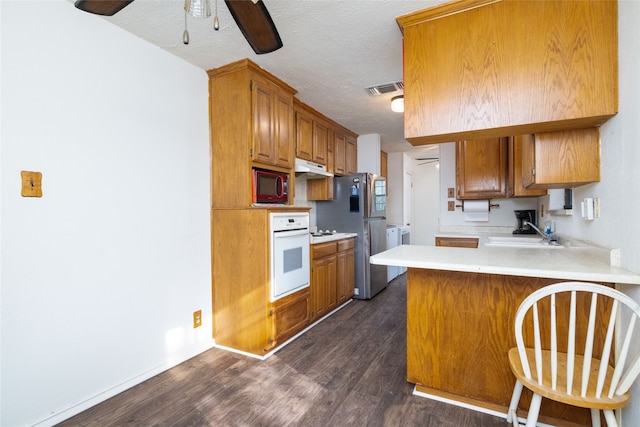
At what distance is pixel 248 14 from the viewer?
53.7 inches

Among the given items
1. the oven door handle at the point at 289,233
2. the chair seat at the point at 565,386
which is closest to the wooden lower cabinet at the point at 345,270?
the oven door handle at the point at 289,233

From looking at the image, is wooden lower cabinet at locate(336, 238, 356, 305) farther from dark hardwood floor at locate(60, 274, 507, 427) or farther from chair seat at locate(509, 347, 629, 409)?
chair seat at locate(509, 347, 629, 409)

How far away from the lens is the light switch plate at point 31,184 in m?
1.63

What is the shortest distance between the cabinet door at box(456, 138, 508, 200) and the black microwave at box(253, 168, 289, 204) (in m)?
1.97

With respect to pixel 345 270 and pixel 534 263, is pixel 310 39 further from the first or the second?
pixel 345 270

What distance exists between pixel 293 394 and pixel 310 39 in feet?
7.93

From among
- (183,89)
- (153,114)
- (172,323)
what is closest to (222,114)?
(183,89)

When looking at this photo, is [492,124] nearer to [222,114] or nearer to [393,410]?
[393,410]

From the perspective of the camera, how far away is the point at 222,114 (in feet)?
8.70

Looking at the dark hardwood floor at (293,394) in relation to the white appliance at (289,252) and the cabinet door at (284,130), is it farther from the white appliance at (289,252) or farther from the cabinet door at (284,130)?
the cabinet door at (284,130)

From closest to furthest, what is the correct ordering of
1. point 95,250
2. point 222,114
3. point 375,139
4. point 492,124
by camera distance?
point 492,124
point 95,250
point 222,114
point 375,139

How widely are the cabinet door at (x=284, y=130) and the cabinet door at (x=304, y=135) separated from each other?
31 centimetres

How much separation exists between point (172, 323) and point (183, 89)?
188 cm

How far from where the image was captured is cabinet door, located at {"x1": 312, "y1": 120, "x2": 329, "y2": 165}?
12.1ft
